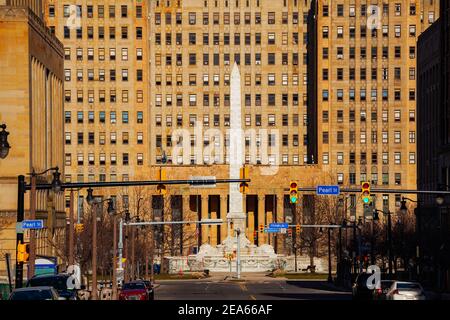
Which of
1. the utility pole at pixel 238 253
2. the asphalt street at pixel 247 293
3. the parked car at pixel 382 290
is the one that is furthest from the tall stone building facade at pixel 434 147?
the parked car at pixel 382 290

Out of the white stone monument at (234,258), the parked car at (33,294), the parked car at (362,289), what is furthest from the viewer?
the white stone monument at (234,258)

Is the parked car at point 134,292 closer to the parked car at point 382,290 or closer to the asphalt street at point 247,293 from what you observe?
the asphalt street at point 247,293

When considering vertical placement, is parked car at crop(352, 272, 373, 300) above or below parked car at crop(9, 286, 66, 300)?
below

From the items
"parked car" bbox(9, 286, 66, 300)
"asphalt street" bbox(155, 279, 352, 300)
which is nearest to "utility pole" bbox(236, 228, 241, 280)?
"asphalt street" bbox(155, 279, 352, 300)

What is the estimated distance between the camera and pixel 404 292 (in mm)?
56969

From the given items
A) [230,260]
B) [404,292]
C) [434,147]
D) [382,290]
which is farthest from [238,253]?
[404,292]

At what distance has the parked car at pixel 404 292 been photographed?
186 feet

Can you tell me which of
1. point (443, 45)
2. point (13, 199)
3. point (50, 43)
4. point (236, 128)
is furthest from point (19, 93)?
point (443, 45)

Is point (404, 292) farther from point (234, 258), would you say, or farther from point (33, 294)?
point (234, 258)

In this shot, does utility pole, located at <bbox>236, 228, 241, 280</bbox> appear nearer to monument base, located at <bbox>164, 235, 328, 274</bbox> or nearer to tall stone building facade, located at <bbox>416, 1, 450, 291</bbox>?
Result: monument base, located at <bbox>164, 235, 328, 274</bbox>

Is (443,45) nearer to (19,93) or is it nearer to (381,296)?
(19,93)

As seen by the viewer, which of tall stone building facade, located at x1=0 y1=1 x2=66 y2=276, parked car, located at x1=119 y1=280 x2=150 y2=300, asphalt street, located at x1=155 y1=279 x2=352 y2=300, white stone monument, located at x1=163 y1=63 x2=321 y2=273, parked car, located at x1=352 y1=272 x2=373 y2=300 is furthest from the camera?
white stone monument, located at x1=163 y1=63 x2=321 y2=273

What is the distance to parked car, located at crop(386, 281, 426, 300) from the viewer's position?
186ft

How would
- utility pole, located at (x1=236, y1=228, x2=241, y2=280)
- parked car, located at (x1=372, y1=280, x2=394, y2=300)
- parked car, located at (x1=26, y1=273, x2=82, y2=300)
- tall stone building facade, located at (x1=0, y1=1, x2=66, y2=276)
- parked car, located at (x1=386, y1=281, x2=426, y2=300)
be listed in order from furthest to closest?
utility pole, located at (x1=236, y1=228, x2=241, y2=280)
tall stone building facade, located at (x1=0, y1=1, x2=66, y2=276)
parked car, located at (x1=372, y1=280, x2=394, y2=300)
parked car, located at (x1=386, y1=281, x2=426, y2=300)
parked car, located at (x1=26, y1=273, x2=82, y2=300)
